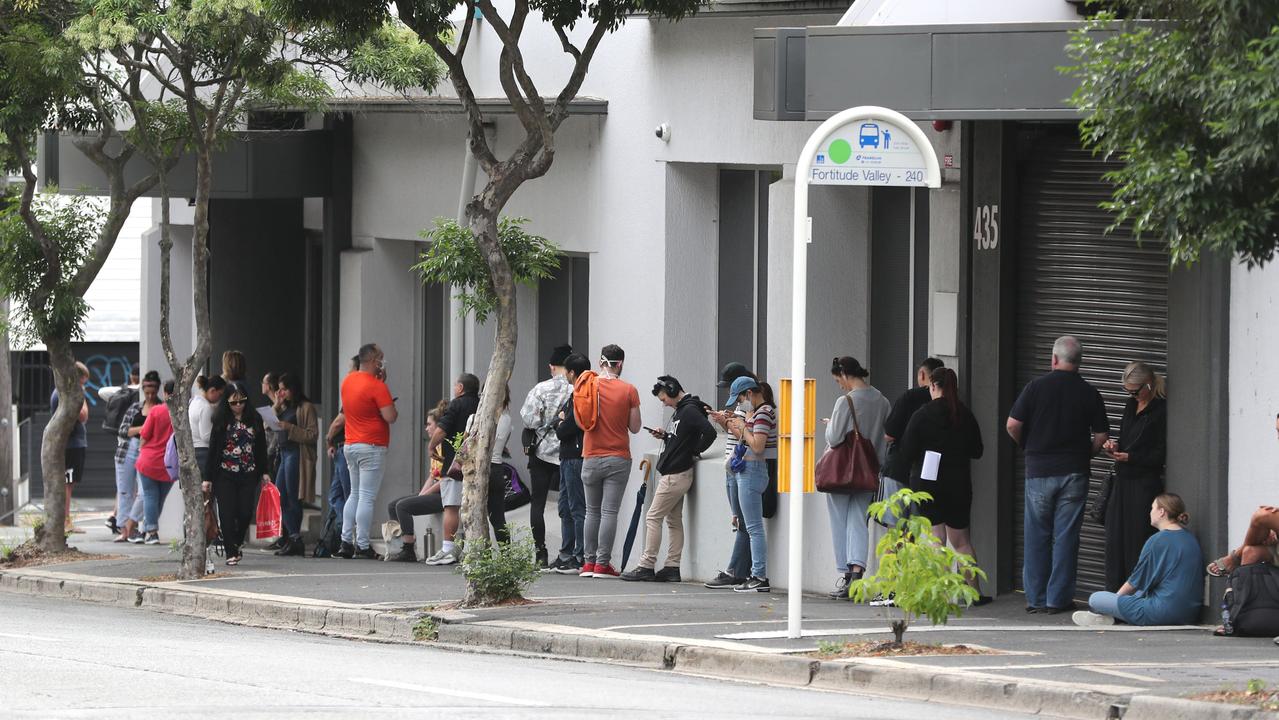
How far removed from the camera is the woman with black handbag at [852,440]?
573 inches

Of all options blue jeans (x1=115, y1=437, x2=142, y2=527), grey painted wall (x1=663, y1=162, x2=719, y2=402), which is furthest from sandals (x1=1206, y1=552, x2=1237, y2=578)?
blue jeans (x1=115, y1=437, x2=142, y2=527)

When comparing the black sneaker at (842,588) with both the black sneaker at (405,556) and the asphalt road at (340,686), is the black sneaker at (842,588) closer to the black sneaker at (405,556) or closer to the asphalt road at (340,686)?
the asphalt road at (340,686)

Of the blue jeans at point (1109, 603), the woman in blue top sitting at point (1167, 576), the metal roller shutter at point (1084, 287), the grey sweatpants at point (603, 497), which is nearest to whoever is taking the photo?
the woman in blue top sitting at point (1167, 576)

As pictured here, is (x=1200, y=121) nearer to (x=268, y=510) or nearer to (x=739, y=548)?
(x=739, y=548)

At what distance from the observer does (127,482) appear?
22.6m

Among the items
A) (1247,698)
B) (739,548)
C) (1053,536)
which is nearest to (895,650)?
(1247,698)

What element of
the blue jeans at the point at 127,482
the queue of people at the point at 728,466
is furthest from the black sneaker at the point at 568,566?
the blue jeans at the point at 127,482

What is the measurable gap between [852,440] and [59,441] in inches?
339

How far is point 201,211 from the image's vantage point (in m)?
16.7

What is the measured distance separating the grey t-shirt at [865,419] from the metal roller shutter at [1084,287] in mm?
1069

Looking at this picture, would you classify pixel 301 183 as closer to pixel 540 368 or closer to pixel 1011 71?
pixel 540 368

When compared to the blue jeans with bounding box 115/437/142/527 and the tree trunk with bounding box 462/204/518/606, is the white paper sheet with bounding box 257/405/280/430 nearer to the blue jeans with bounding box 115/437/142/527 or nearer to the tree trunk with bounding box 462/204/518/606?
the blue jeans with bounding box 115/437/142/527

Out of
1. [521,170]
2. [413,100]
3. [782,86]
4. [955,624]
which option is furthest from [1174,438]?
[413,100]

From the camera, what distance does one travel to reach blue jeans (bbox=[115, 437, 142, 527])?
22.4 metres
